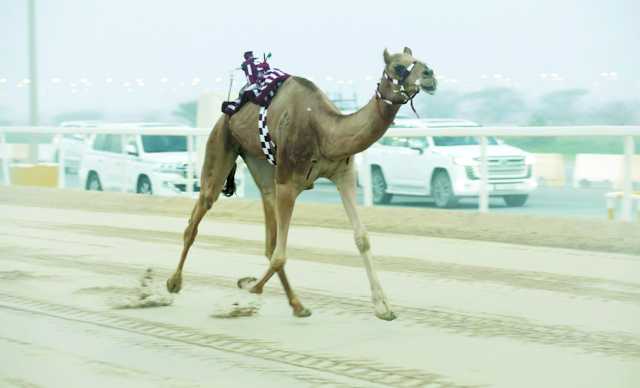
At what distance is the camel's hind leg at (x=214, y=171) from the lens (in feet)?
28.3

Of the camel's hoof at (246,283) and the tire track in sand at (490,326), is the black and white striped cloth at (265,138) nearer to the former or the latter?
the camel's hoof at (246,283)

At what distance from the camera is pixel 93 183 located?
804 inches

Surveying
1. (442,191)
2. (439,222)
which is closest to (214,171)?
(439,222)

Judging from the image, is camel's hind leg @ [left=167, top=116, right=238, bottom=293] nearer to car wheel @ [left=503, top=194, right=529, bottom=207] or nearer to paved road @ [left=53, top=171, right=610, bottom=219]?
paved road @ [left=53, top=171, right=610, bottom=219]

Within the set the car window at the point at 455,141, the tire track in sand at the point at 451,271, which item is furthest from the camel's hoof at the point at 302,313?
the car window at the point at 455,141

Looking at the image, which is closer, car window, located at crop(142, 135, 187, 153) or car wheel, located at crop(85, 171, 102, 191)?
car window, located at crop(142, 135, 187, 153)

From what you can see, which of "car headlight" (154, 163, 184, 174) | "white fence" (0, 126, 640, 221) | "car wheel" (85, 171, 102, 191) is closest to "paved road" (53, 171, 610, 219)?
"white fence" (0, 126, 640, 221)

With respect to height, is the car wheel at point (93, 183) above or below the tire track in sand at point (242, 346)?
below

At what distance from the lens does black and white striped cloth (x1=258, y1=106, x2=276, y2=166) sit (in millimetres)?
8016

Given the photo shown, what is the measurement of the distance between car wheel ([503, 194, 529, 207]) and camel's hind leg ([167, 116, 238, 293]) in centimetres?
603

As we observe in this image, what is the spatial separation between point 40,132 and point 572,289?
14292 millimetres

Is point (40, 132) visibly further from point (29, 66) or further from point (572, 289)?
point (572, 289)

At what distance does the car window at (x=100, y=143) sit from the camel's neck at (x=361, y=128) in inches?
512

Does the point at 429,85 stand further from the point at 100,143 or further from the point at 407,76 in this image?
the point at 100,143
